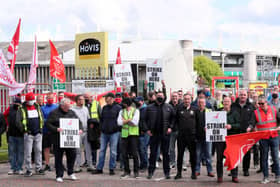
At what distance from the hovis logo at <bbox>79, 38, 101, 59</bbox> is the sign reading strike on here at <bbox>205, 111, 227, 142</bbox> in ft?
31.4

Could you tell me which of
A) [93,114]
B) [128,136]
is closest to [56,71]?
[93,114]

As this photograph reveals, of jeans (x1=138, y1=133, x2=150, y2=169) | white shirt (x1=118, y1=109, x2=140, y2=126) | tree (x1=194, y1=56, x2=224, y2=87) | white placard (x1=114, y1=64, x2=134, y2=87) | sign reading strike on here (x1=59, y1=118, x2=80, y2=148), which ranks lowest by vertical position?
jeans (x1=138, y1=133, x2=150, y2=169)

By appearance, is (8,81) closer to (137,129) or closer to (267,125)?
(137,129)

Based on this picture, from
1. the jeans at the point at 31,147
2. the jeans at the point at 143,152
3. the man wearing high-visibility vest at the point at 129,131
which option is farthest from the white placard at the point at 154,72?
the jeans at the point at 31,147

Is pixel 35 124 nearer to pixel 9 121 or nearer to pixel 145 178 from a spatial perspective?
pixel 9 121

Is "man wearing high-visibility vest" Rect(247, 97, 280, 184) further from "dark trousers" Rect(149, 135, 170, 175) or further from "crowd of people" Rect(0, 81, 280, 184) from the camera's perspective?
"dark trousers" Rect(149, 135, 170, 175)

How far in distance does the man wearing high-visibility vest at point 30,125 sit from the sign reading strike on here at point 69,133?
1055mm

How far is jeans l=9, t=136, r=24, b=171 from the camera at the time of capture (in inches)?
496

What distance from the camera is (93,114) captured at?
43.4ft

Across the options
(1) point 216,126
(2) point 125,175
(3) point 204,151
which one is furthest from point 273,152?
(2) point 125,175

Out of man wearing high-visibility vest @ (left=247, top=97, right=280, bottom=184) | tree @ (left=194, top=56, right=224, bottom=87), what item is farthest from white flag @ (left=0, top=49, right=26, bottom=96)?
tree @ (left=194, top=56, right=224, bottom=87)

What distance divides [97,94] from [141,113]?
20.2 ft

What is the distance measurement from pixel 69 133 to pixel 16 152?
6.21ft

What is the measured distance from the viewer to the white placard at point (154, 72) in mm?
18812
